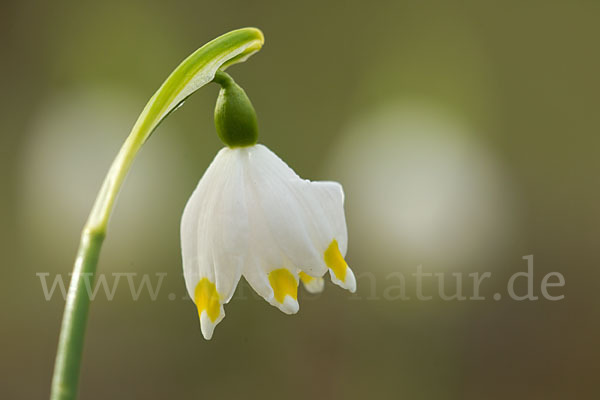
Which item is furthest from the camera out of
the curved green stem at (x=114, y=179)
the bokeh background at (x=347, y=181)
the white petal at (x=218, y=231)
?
the bokeh background at (x=347, y=181)

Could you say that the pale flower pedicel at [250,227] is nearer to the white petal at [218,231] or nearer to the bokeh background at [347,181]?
the white petal at [218,231]

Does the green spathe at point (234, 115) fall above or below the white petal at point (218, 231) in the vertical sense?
above

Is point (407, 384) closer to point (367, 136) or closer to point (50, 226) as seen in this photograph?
point (367, 136)

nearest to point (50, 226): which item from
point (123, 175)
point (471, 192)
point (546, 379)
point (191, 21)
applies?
point (191, 21)

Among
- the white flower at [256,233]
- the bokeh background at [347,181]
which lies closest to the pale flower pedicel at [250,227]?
the white flower at [256,233]

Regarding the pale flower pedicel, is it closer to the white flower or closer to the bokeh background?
the white flower

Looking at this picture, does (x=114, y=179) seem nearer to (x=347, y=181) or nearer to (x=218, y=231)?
(x=218, y=231)

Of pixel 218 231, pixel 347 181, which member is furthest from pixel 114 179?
pixel 347 181
